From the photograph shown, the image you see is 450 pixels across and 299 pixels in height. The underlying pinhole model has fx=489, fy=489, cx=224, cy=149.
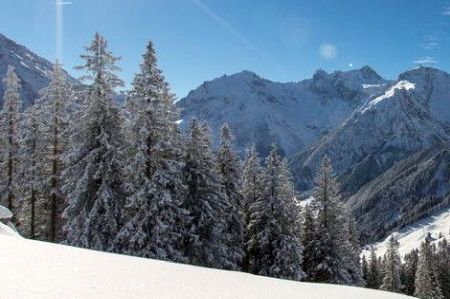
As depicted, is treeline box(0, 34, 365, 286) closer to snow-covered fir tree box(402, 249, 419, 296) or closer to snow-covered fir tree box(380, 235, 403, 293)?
snow-covered fir tree box(380, 235, 403, 293)

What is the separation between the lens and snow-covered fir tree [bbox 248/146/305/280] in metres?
35.8

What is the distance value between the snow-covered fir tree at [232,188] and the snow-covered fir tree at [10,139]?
15.3 m

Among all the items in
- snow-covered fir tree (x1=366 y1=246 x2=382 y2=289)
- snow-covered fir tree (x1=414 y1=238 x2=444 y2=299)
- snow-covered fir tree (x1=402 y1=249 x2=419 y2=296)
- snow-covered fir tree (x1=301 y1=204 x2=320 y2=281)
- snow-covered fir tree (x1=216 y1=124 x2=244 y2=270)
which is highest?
snow-covered fir tree (x1=216 y1=124 x2=244 y2=270)

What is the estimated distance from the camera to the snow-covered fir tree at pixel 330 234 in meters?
39.1

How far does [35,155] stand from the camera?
35969 millimetres

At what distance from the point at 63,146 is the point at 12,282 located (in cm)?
2821

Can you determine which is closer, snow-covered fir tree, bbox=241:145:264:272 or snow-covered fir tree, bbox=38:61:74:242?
snow-covered fir tree, bbox=38:61:74:242

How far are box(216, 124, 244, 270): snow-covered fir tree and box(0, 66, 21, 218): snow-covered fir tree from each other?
1534 centimetres

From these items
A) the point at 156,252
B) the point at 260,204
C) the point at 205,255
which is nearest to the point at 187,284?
the point at 156,252

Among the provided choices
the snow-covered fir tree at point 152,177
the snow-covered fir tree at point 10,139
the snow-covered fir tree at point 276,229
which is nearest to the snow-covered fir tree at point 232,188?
the snow-covered fir tree at point 276,229

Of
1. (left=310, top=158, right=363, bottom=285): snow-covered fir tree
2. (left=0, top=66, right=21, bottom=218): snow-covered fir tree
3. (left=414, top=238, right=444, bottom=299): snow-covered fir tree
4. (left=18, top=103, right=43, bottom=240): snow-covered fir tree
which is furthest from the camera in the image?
(left=414, top=238, right=444, bottom=299): snow-covered fir tree

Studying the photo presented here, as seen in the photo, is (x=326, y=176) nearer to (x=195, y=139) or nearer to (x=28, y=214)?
(x=195, y=139)

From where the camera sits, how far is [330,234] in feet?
130

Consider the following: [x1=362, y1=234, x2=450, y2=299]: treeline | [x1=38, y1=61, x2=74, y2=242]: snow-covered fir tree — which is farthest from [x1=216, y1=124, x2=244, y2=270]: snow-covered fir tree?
[x1=362, y1=234, x2=450, y2=299]: treeline
